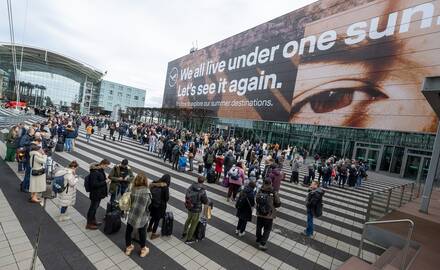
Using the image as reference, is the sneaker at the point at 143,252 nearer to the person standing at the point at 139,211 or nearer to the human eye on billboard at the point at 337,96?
the person standing at the point at 139,211

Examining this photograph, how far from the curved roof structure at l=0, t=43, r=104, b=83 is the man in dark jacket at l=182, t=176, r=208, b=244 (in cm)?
6976

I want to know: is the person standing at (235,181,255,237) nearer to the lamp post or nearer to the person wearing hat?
the person wearing hat

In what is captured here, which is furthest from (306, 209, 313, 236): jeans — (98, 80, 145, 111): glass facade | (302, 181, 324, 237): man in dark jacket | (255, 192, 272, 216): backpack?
(98, 80, 145, 111): glass facade

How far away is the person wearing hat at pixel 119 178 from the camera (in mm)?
5906

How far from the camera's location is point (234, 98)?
139 ft

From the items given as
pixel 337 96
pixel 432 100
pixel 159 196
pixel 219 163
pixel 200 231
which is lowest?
pixel 200 231

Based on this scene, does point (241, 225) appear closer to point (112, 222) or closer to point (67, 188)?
point (112, 222)

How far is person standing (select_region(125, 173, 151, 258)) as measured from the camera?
447cm

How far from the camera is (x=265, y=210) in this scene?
544cm

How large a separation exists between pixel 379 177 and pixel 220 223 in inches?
911

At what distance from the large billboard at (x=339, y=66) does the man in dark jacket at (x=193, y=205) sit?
23.8m

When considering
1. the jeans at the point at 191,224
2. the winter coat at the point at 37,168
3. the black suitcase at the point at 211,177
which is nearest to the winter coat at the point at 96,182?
the winter coat at the point at 37,168

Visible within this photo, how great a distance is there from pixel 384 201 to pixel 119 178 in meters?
8.30

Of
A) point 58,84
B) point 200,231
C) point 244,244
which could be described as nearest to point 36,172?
point 200,231
